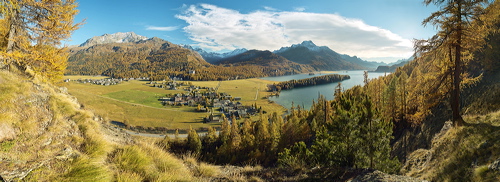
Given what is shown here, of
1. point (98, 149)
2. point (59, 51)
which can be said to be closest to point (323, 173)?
point (98, 149)

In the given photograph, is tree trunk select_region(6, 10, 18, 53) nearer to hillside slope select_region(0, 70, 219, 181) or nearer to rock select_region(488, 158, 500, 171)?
hillside slope select_region(0, 70, 219, 181)

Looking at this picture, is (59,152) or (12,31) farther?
(12,31)

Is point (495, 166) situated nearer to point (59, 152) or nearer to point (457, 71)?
point (457, 71)

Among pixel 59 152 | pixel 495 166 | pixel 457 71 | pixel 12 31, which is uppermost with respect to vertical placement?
pixel 12 31

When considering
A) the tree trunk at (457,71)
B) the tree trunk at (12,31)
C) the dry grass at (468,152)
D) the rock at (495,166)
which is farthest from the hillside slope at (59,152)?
the tree trunk at (457,71)

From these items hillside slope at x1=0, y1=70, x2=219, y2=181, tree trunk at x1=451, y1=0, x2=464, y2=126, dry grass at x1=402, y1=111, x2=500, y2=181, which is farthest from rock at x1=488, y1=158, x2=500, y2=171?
hillside slope at x1=0, y1=70, x2=219, y2=181

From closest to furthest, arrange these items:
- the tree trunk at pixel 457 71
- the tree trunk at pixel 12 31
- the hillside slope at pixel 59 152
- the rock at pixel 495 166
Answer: the hillside slope at pixel 59 152
the rock at pixel 495 166
the tree trunk at pixel 457 71
the tree trunk at pixel 12 31

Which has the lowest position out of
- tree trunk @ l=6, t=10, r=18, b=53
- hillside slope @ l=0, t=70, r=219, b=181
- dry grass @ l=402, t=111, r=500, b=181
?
dry grass @ l=402, t=111, r=500, b=181

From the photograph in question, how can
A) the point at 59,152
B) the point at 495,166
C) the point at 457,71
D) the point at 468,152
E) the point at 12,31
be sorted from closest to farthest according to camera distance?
1. the point at 59,152
2. the point at 495,166
3. the point at 468,152
4. the point at 457,71
5. the point at 12,31

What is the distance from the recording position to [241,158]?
49.0 metres

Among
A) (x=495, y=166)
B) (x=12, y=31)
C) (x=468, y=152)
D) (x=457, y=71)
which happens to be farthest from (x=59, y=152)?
(x=457, y=71)

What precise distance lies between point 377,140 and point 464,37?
28.1 feet

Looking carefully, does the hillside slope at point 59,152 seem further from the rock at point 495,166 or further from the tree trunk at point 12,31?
the rock at point 495,166

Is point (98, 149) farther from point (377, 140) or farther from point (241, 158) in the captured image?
point (241, 158)
